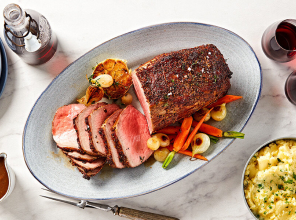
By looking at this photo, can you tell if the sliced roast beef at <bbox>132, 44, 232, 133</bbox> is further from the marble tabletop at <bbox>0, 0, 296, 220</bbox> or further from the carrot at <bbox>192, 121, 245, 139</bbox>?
the marble tabletop at <bbox>0, 0, 296, 220</bbox>

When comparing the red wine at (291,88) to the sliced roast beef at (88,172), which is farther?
the red wine at (291,88)

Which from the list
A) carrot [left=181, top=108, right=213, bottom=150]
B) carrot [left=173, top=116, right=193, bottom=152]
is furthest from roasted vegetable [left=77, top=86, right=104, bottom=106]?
carrot [left=181, top=108, right=213, bottom=150]

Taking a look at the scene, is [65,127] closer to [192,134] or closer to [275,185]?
[192,134]

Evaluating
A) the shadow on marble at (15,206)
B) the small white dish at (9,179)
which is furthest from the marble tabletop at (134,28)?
the small white dish at (9,179)

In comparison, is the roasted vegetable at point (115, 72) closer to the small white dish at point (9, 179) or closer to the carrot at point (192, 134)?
the carrot at point (192, 134)

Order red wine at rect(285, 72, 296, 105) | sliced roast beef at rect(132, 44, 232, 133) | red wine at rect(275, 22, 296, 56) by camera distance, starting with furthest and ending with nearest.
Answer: red wine at rect(285, 72, 296, 105)
red wine at rect(275, 22, 296, 56)
sliced roast beef at rect(132, 44, 232, 133)

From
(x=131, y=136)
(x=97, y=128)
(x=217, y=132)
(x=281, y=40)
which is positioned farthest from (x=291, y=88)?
(x=97, y=128)

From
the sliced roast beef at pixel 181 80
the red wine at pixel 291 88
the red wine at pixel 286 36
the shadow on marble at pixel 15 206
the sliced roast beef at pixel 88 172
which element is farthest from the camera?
the shadow on marble at pixel 15 206
